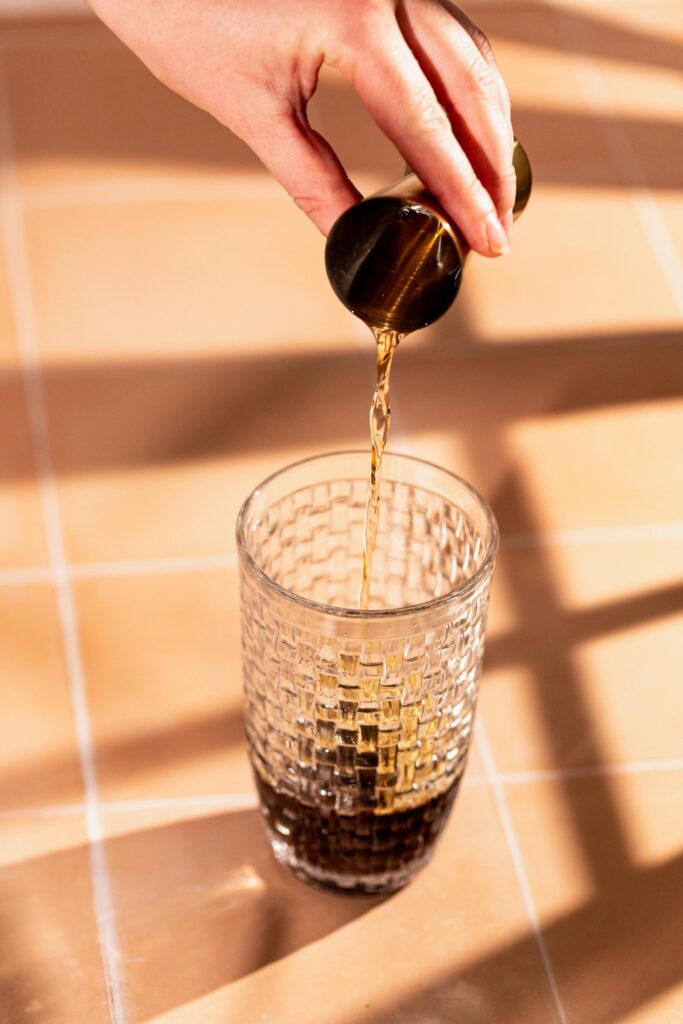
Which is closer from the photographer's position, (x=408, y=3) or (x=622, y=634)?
(x=408, y=3)

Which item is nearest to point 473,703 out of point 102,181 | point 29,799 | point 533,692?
point 533,692

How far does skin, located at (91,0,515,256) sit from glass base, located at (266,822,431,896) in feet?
1.48

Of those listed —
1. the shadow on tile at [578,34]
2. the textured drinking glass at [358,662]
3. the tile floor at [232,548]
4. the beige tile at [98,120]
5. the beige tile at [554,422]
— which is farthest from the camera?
the shadow on tile at [578,34]

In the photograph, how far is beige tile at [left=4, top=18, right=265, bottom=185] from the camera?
75.1 inches

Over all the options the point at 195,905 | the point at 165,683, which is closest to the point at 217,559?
the point at 165,683

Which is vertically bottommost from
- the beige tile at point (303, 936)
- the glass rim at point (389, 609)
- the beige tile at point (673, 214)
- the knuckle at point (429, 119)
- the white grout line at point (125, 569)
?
the beige tile at point (303, 936)

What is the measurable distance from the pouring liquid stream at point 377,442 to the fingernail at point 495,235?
0.26ft

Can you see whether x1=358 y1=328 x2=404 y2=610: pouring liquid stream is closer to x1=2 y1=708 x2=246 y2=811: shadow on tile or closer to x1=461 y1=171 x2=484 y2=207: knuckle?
x1=461 y1=171 x2=484 y2=207: knuckle

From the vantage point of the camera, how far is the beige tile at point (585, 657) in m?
1.15

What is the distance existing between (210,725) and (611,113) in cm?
134

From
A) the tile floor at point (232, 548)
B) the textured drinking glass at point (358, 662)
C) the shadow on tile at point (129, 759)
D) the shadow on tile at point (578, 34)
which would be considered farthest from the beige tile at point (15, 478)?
the shadow on tile at point (578, 34)

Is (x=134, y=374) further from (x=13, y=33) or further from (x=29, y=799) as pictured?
(x=13, y=33)

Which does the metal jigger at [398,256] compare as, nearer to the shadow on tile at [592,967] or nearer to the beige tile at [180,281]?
the shadow on tile at [592,967]

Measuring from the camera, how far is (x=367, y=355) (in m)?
1.58
